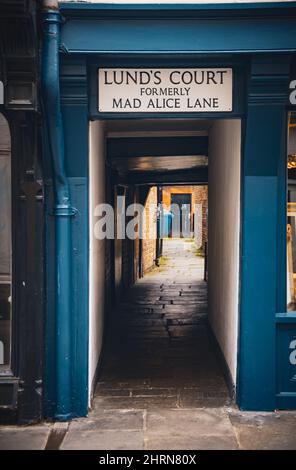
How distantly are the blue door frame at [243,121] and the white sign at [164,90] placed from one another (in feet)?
0.25

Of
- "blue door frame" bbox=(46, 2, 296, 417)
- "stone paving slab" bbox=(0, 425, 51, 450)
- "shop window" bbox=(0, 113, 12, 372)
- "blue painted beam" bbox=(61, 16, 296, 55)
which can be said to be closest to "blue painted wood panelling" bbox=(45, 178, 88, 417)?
"blue door frame" bbox=(46, 2, 296, 417)

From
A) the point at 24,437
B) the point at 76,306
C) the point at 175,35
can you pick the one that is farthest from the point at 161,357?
the point at 175,35

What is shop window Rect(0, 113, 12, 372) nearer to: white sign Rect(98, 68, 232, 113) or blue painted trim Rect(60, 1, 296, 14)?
white sign Rect(98, 68, 232, 113)

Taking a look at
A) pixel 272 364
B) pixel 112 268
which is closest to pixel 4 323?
pixel 272 364

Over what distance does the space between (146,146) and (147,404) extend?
15.4ft

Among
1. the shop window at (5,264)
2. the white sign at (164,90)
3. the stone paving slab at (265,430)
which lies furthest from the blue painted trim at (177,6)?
the stone paving slab at (265,430)

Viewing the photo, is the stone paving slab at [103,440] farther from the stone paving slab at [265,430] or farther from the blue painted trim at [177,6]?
the blue painted trim at [177,6]

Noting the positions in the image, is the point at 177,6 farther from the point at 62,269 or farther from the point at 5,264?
the point at 5,264

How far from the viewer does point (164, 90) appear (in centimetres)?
559

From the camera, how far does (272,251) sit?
224 inches

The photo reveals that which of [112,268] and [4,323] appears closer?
[4,323]

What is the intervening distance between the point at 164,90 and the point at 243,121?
0.86 m

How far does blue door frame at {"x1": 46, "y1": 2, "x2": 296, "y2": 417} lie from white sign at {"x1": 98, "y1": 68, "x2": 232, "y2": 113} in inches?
3.0
